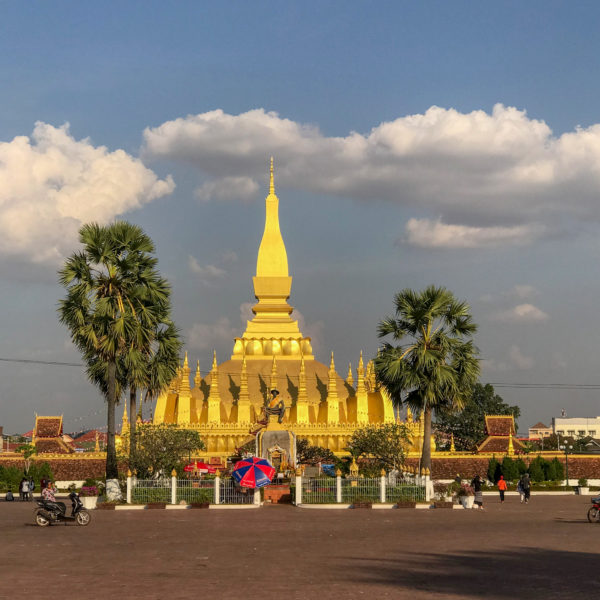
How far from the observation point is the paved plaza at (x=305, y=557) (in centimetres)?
1608

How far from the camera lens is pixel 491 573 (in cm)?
1773

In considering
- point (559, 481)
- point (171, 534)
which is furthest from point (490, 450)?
point (171, 534)

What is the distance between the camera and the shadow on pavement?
15.8 m

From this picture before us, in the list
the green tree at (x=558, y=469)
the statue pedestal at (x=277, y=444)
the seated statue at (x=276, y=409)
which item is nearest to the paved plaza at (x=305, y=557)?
the statue pedestal at (x=277, y=444)

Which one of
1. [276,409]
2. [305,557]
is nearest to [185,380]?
[276,409]

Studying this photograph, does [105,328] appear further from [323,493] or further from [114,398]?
[323,493]

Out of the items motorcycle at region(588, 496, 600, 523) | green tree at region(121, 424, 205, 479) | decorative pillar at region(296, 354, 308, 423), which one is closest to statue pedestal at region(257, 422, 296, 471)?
green tree at region(121, 424, 205, 479)

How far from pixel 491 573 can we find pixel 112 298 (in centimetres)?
2366

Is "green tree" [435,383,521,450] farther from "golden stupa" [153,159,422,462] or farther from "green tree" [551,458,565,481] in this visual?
"green tree" [551,458,565,481]

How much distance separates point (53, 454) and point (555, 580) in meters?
51.5

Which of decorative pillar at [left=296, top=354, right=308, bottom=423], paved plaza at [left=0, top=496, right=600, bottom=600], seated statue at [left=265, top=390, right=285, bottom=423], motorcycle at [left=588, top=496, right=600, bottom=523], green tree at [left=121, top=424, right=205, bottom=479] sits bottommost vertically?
paved plaza at [left=0, top=496, right=600, bottom=600]

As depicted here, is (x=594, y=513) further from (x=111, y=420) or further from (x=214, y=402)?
(x=214, y=402)

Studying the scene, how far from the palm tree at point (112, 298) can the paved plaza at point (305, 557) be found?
24.8 feet

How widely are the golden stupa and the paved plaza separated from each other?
34.0 meters
